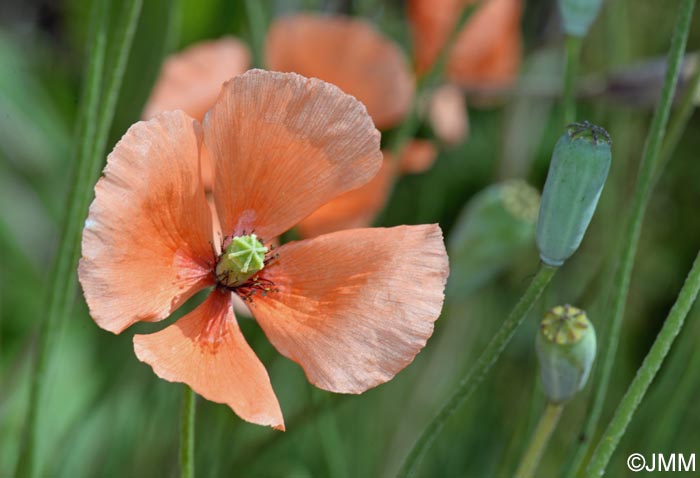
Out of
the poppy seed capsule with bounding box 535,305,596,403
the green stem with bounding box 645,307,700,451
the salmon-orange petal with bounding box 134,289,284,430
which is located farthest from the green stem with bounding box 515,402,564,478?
the green stem with bounding box 645,307,700,451

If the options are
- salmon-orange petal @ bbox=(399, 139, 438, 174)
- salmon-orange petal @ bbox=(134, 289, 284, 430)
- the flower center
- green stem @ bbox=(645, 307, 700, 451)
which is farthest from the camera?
salmon-orange petal @ bbox=(399, 139, 438, 174)

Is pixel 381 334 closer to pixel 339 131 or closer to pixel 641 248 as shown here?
pixel 339 131

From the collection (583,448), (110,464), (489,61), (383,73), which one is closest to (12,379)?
(110,464)

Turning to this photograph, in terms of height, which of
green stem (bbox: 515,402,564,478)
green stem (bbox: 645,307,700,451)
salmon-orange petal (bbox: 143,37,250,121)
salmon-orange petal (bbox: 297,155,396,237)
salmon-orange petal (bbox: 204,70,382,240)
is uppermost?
salmon-orange petal (bbox: 143,37,250,121)

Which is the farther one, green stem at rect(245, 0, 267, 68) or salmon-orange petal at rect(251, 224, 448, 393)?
green stem at rect(245, 0, 267, 68)

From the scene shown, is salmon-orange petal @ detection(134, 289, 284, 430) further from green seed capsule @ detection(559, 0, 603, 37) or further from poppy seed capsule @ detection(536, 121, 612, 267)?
green seed capsule @ detection(559, 0, 603, 37)

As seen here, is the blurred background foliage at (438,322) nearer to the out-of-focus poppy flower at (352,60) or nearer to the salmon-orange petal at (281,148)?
the out-of-focus poppy flower at (352,60)

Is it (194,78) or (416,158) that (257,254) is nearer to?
(194,78)

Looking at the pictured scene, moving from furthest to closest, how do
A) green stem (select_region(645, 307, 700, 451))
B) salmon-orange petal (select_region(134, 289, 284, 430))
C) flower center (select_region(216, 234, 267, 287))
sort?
green stem (select_region(645, 307, 700, 451))
flower center (select_region(216, 234, 267, 287))
salmon-orange petal (select_region(134, 289, 284, 430))
